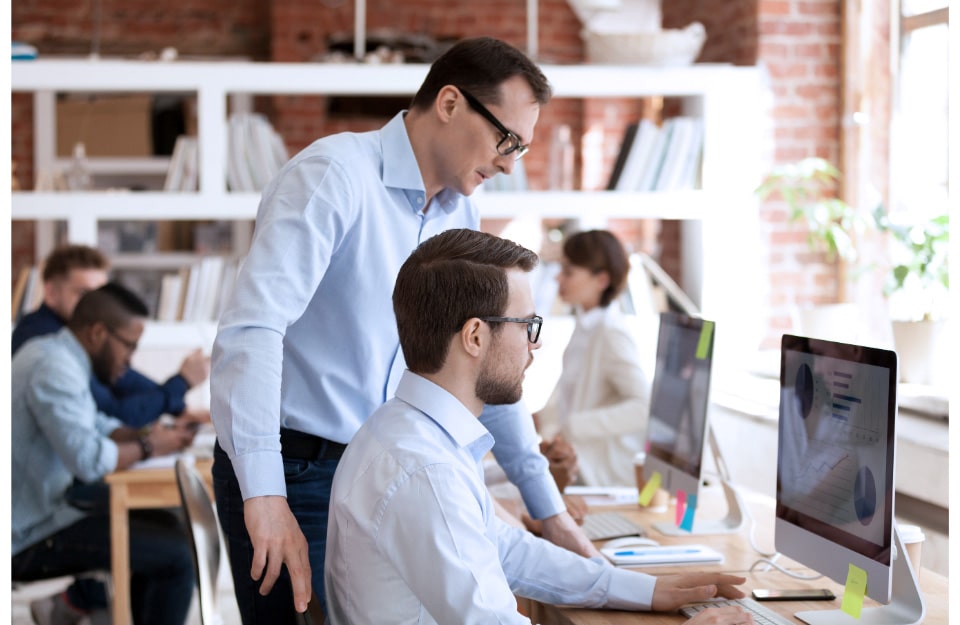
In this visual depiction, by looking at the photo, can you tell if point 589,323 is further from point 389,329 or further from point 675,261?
point 389,329

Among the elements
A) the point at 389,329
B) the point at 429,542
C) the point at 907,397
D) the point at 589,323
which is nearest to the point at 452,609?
the point at 429,542

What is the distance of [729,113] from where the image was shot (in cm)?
460

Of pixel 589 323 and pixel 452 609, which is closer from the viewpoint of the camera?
pixel 452 609

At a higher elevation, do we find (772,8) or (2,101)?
(772,8)

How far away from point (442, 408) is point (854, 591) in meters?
0.70

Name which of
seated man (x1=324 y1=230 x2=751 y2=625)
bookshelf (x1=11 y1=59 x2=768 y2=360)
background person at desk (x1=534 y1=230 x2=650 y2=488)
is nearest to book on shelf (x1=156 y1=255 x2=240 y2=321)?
bookshelf (x1=11 y1=59 x2=768 y2=360)

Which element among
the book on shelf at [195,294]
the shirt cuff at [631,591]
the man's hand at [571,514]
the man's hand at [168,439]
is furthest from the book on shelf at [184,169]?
the shirt cuff at [631,591]

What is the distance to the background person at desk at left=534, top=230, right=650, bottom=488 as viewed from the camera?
367 cm

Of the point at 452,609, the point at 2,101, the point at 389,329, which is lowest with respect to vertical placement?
the point at 452,609

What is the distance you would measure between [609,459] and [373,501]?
2270 mm

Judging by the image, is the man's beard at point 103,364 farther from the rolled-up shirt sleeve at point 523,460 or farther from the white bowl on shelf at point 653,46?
the white bowl on shelf at point 653,46

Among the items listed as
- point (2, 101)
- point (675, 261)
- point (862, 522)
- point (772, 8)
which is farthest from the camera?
point (675, 261)

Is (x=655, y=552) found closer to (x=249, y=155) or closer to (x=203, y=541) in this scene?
(x=203, y=541)

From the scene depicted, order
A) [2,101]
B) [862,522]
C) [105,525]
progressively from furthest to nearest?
[105,525] → [862,522] → [2,101]
